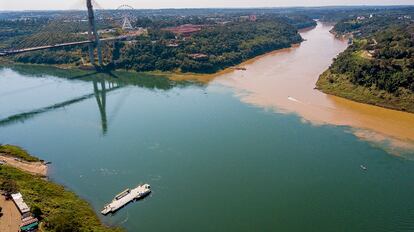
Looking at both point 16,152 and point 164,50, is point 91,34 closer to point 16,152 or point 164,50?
point 164,50

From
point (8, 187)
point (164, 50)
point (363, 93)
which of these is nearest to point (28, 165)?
point (8, 187)

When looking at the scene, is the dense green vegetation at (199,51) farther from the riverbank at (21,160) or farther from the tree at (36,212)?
the tree at (36,212)

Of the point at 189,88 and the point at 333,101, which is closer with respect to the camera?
the point at 333,101

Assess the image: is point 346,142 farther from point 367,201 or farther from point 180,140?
point 180,140

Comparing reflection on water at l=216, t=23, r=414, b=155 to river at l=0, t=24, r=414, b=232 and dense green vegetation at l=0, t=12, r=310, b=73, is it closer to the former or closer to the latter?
river at l=0, t=24, r=414, b=232

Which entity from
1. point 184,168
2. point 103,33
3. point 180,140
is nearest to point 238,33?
point 103,33

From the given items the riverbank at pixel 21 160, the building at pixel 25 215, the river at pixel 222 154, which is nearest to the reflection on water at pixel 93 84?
the river at pixel 222 154

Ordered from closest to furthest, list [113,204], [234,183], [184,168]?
[113,204] → [234,183] → [184,168]
